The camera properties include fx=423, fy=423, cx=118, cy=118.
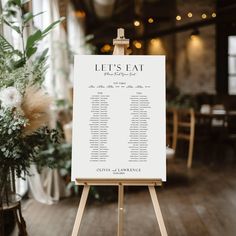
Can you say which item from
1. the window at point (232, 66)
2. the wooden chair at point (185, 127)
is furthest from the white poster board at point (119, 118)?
the window at point (232, 66)

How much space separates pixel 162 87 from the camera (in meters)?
2.74

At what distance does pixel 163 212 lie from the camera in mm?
4094

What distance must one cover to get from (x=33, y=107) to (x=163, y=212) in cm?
187

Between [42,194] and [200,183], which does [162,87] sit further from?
[200,183]

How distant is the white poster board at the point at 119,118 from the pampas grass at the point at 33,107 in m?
0.30

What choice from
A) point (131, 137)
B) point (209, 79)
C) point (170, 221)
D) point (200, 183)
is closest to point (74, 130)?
point (131, 137)

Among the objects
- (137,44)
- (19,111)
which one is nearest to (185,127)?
(19,111)

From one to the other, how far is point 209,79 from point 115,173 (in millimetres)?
8195

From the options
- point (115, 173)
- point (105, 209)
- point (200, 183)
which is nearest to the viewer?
point (115, 173)

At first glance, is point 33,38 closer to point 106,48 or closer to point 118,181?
Result: point 118,181

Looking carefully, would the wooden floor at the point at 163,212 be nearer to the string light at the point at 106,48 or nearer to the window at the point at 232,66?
the window at the point at 232,66

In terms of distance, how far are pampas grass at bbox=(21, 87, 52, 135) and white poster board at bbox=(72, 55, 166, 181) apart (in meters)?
0.30

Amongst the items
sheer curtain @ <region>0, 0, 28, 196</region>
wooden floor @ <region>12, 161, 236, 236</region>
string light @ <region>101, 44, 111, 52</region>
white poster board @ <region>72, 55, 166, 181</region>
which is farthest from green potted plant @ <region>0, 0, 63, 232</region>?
string light @ <region>101, 44, 111, 52</region>

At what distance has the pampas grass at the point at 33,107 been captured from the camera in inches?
113
